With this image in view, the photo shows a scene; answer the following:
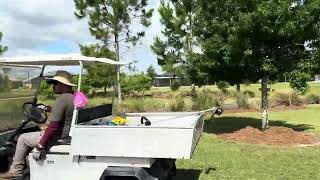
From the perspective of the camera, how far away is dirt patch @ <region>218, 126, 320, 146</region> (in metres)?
12.3

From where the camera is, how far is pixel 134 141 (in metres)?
5.59

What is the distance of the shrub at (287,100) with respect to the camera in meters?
24.8

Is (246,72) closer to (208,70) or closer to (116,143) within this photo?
(208,70)

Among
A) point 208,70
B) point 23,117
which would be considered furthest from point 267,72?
point 23,117

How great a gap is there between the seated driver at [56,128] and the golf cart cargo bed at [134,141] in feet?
1.40

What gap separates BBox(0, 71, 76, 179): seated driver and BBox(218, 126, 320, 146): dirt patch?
7033 millimetres

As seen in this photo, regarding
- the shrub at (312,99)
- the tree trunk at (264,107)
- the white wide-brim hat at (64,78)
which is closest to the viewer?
the white wide-brim hat at (64,78)

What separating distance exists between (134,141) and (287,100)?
20.2m

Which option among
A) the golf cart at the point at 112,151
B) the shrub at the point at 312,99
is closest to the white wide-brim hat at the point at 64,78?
the golf cart at the point at 112,151

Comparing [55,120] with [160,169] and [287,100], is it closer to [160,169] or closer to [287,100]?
[160,169]

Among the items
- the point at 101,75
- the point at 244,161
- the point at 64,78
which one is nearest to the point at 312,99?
the point at 244,161

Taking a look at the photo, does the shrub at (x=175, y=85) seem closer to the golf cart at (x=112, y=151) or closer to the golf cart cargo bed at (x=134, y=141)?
the golf cart at (x=112, y=151)

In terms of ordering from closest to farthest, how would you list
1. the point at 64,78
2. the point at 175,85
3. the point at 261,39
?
1. the point at 64,78
2. the point at 261,39
3. the point at 175,85

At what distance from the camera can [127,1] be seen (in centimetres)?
2484
